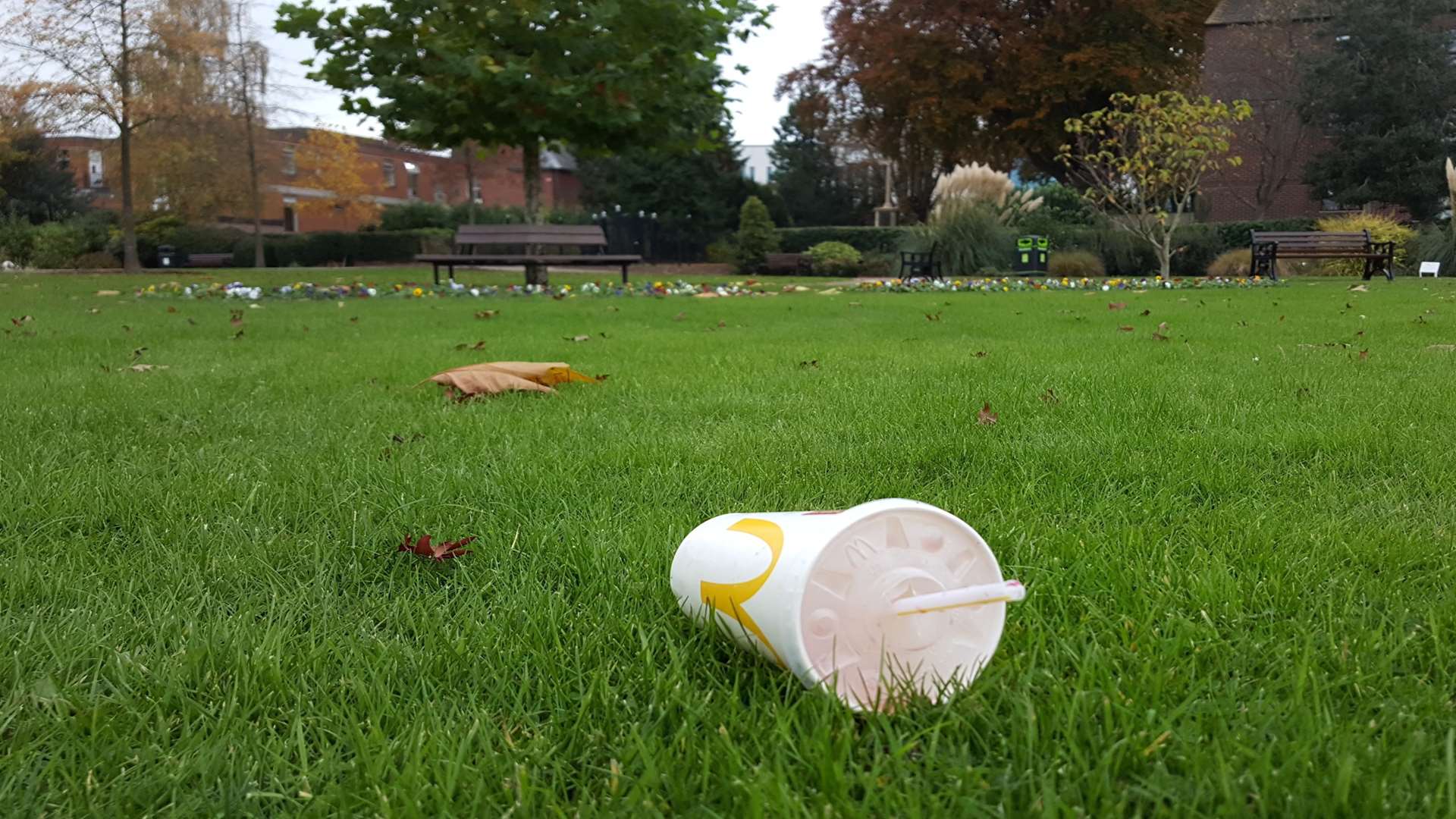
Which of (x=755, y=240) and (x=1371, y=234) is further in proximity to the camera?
(x=755, y=240)

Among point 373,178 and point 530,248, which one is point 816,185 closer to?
point 373,178

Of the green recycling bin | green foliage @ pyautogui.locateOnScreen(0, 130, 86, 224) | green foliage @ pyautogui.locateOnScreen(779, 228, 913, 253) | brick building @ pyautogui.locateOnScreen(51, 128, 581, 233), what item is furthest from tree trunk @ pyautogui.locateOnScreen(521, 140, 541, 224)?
green foliage @ pyautogui.locateOnScreen(0, 130, 86, 224)

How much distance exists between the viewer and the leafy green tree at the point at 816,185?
4016 centimetres

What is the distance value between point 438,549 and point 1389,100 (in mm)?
31089

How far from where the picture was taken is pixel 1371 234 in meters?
19.0

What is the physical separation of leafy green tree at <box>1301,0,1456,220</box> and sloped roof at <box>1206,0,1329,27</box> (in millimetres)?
1251

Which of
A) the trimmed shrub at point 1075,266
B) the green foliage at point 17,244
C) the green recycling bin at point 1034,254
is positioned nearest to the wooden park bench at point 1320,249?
the trimmed shrub at point 1075,266

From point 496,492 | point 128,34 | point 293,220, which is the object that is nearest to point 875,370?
point 496,492

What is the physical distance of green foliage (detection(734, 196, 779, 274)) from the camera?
24.9m

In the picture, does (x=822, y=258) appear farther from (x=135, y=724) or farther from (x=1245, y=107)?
(x=135, y=724)

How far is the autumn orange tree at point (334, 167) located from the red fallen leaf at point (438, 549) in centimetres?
3094

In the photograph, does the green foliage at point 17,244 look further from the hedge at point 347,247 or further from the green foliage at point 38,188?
the green foliage at point 38,188

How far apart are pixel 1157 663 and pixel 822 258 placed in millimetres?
21685

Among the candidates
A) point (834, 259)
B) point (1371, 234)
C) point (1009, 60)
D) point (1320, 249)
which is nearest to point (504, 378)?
point (1320, 249)
